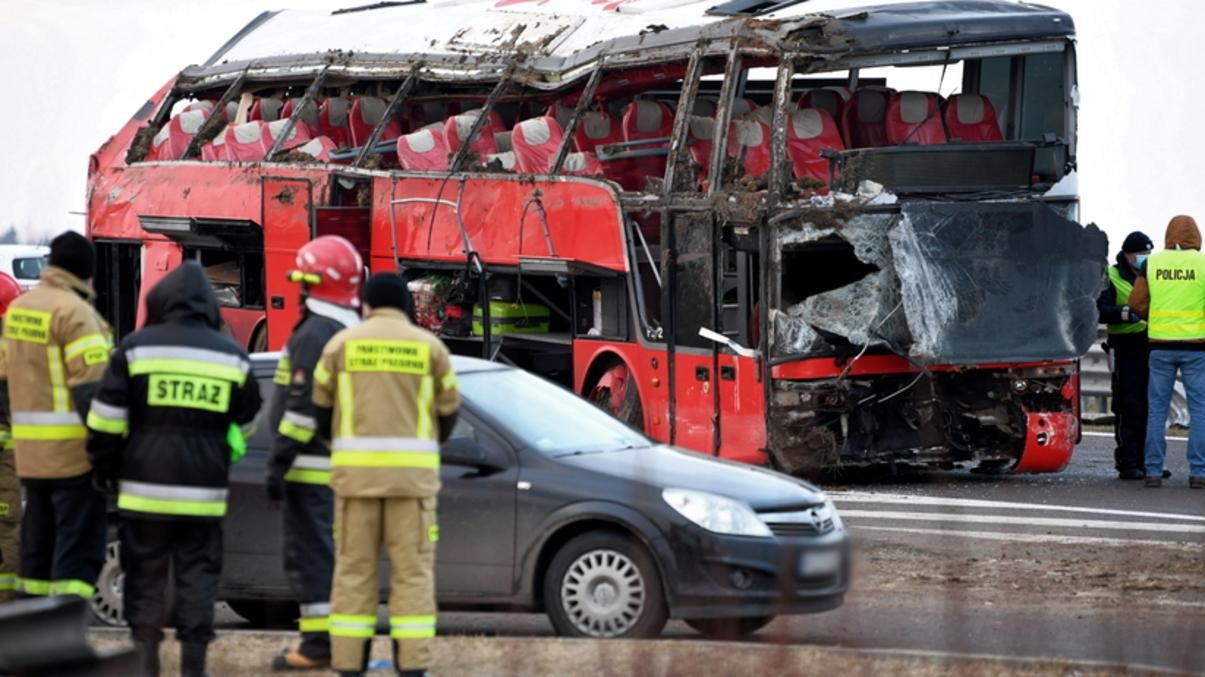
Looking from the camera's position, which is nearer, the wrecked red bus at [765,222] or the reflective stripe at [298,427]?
the reflective stripe at [298,427]

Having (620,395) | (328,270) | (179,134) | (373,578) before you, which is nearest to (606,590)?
(373,578)

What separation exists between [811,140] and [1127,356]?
9.75ft

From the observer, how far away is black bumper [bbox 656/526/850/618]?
9680 mm

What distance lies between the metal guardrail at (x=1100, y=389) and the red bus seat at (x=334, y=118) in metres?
7.27

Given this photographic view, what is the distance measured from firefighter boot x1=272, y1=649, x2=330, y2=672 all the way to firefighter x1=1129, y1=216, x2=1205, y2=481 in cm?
871

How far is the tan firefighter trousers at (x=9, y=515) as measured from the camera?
10406 millimetres

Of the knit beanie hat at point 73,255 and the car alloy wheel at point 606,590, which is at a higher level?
the knit beanie hat at point 73,255

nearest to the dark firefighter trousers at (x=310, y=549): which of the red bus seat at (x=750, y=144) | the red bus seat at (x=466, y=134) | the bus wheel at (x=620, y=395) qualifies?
the red bus seat at (x=750, y=144)

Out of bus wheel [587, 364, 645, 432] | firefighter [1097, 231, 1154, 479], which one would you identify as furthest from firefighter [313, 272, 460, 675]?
firefighter [1097, 231, 1154, 479]

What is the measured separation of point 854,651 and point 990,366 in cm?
704

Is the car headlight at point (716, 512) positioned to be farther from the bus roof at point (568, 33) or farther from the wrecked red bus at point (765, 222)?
the bus roof at point (568, 33)

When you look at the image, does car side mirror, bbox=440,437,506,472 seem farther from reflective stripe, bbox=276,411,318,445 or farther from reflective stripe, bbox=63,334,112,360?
reflective stripe, bbox=63,334,112,360

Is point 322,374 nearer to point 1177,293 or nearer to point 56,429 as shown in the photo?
point 56,429

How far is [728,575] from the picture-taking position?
31.9ft
